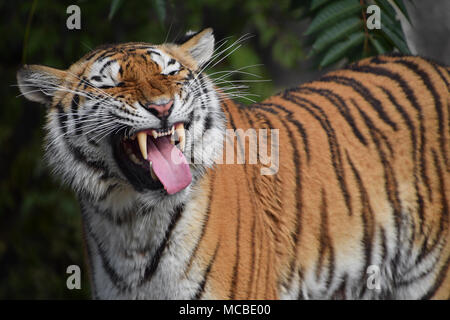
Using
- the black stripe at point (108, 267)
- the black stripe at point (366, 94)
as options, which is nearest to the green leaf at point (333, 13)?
the black stripe at point (366, 94)

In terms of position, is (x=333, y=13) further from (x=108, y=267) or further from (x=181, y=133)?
(x=108, y=267)

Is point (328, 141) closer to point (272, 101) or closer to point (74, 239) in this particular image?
point (272, 101)

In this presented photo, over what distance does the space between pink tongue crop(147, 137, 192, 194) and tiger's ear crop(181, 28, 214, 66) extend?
43 cm

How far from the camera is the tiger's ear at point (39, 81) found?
7.00ft

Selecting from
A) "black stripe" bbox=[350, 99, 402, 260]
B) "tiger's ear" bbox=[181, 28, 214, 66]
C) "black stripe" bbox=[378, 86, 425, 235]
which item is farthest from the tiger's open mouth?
"black stripe" bbox=[378, 86, 425, 235]

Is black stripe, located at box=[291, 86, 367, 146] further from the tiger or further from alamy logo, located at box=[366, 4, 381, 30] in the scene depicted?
alamy logo, located at box=[366, 4, 381, 30]

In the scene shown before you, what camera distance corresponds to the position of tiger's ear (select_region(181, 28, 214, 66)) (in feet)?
7.55

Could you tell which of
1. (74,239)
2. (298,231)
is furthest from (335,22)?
(74,239)

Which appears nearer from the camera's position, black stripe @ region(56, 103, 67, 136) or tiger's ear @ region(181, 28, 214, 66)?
black stripe @ region(56, 103, 67, 136)

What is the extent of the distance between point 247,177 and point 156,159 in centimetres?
46

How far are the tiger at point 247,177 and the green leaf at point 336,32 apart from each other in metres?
0.21

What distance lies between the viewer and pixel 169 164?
1.98 metres
